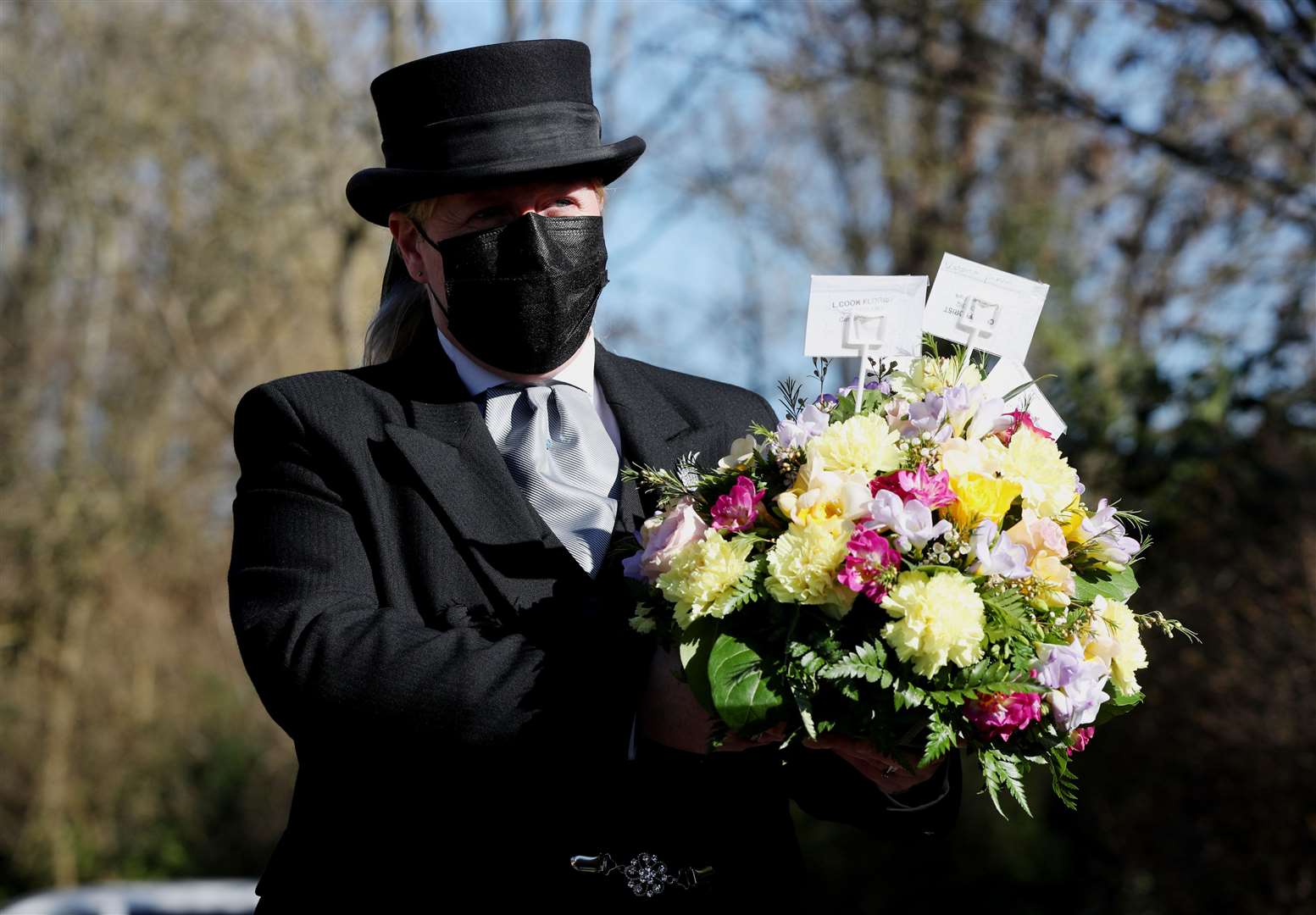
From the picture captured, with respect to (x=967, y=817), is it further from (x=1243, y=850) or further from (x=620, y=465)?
(x=620, y=465)

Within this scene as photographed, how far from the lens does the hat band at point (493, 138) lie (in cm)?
245

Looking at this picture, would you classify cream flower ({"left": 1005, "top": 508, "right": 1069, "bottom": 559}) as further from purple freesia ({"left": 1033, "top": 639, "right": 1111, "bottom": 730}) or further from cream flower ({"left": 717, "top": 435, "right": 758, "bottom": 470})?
cream flower ({"left": 717, "top": 435, "right": 758, "bottom": 470})

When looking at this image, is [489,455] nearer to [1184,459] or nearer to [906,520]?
[906,520]

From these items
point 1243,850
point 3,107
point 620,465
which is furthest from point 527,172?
point 3,107

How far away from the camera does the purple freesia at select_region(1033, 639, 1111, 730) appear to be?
1907 mm

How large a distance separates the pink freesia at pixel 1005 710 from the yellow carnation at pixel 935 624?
8cm

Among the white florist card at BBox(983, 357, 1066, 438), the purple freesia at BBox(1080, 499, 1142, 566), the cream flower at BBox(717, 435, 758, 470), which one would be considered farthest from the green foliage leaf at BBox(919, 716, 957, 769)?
the white florist card at BBox(983, 357, 1066, 438)

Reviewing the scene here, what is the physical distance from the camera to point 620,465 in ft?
8.29

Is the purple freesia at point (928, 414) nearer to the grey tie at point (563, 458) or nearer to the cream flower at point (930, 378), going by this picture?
the cream flower at point (930, 378)

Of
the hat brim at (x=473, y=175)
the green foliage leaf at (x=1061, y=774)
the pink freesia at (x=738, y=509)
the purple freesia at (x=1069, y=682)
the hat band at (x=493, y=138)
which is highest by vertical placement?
the hat band at (x=493, y=138)

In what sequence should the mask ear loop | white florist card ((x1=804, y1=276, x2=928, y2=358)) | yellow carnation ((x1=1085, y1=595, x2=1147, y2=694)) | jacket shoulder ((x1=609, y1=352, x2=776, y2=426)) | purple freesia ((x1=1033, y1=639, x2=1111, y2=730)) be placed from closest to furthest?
purple freesia ((x1=1033, y1=639, x2=1111, y2=730)) → yellow carnation ((x1=1085, y1=595, x2=1147, y2=694)) → white florist card ((x1=804, y1=276, x2=928, y2=358)) → the mask ear loop → jacket shoulder ((x1=609, y1=352, x2=776, y2=426))

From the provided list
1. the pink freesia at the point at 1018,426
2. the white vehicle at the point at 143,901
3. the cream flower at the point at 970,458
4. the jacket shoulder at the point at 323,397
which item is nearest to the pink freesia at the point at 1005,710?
the cream flower at the point at 970,458

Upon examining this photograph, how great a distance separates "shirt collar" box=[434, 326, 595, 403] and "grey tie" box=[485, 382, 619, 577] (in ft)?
0.06

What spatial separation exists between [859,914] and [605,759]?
6.27 m
